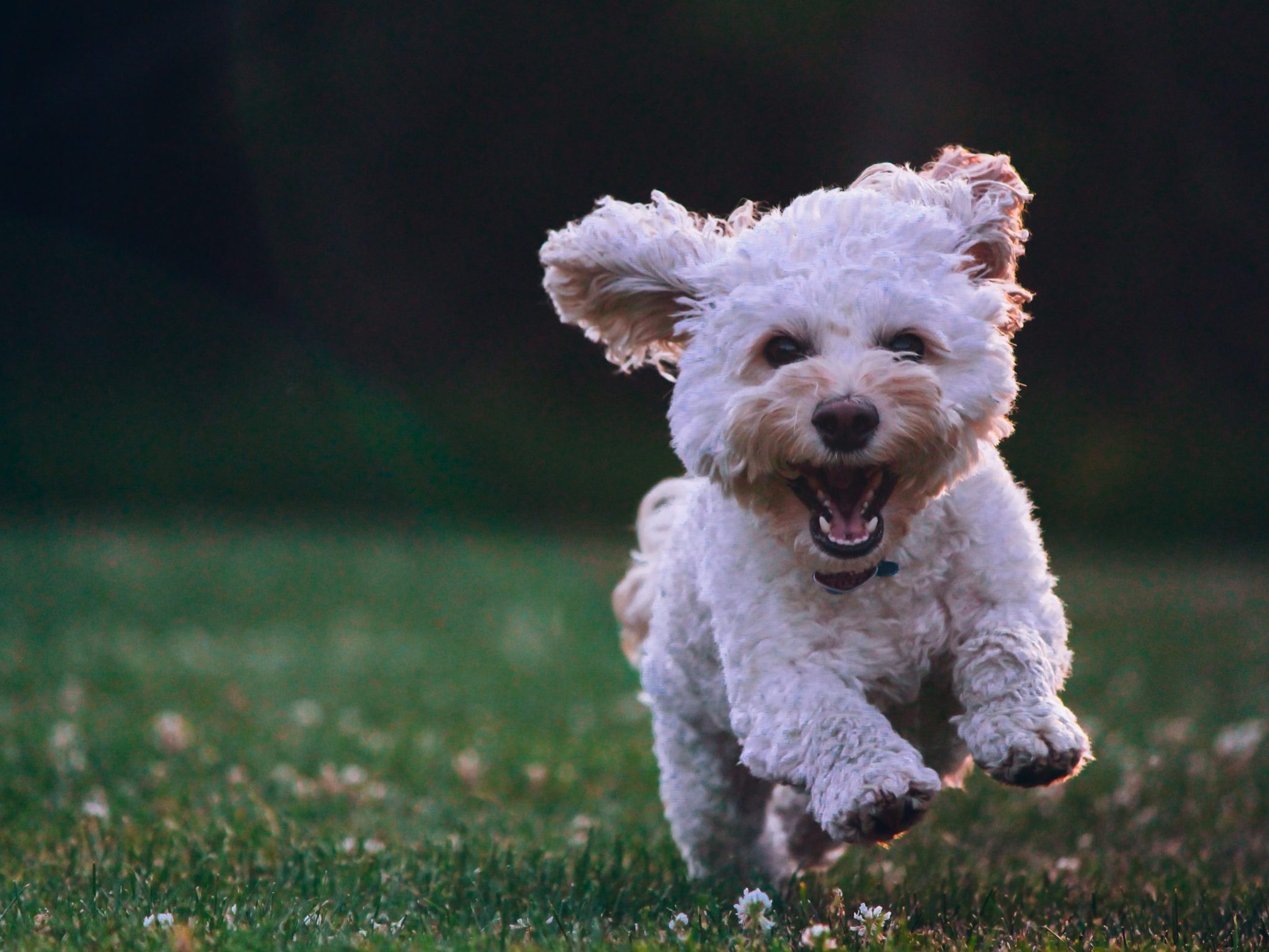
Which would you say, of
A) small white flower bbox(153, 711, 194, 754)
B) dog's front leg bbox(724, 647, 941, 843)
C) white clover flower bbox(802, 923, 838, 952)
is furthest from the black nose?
small white flower bbox(153, 711, 194, 754)

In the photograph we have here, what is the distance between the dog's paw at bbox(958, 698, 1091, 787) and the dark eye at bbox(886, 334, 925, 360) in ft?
2.53

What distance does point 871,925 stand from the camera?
10.4ft

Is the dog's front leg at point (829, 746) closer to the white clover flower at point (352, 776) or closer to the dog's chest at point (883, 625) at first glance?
the dog's chest at point (883, 625)

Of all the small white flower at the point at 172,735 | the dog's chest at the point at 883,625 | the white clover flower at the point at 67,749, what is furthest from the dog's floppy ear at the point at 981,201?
the small white flower at the point at 172,735

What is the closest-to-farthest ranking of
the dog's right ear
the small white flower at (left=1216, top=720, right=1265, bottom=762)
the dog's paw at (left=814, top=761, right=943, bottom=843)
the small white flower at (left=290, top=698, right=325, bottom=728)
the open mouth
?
the dog's paw at (left=814, top=761, right=943, bottom=843) → the open mouth → the dog's right ear → the small white flower at (left=1216, top=720, right=1265, bottom=762) → the small white flower at (left=290, top=698, right=325, bottom=728)

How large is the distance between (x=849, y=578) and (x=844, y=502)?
7.7 inches

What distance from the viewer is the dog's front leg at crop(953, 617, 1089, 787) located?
2.98 metres

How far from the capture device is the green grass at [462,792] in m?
3.45

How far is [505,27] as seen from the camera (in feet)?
61.1

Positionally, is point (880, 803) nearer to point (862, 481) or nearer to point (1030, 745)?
point (1030, 745)

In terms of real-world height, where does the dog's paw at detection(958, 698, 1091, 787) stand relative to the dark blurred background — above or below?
Answer: below

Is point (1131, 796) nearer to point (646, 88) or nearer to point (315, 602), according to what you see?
point (315, 602)

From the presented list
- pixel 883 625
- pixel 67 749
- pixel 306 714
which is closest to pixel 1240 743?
pixel 883 625

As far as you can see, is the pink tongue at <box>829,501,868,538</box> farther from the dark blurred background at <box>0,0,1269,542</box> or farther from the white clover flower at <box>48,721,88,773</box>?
the dark blurred background at <box>0,0,1269,542</box>
